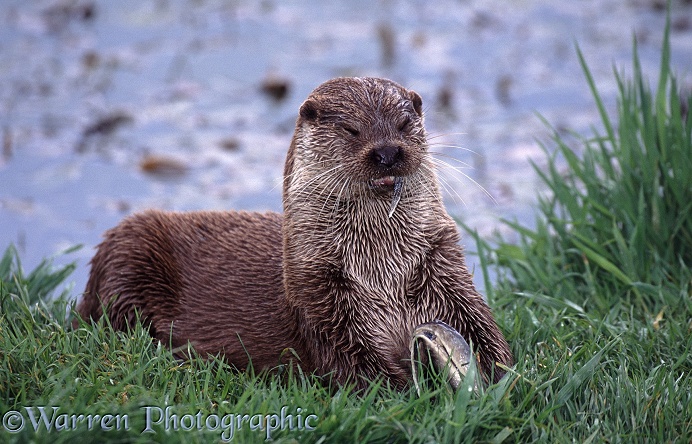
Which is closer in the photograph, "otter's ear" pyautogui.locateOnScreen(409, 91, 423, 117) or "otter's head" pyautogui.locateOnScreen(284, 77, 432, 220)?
"otter's head" pyautogui.locateOnScreen(284, 77, 432, 220)

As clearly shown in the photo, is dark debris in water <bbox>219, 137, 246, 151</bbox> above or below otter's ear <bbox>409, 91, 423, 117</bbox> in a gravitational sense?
below

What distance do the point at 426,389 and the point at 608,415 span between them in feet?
2.20

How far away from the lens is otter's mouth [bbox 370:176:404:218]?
3.53 metres

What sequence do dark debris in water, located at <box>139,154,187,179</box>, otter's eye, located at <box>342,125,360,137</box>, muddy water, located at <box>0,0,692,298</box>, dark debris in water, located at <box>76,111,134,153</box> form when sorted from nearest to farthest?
otter's eye, located at <box>342,125,360,137</box> < muddy water, located at <box>0,0,692,298</box> < dark debris in water, located at <box>139,154,187,179</box> < dark debris in water, located at <box>76,111,134,153</box>

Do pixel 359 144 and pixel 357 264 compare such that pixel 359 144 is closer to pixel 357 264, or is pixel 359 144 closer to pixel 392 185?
pixel 392 185

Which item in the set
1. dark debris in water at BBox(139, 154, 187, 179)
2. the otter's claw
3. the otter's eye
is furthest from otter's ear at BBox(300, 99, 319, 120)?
dark debris in water at BBox(139, 154, 187, 179)

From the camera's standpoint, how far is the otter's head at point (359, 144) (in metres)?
3.51

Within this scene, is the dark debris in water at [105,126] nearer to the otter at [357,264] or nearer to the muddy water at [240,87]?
the muddy water at [240,87]

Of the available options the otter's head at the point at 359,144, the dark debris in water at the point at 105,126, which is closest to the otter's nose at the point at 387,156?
the otter's head at the point at 359,144

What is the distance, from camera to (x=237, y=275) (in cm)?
414

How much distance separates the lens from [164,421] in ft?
9.49

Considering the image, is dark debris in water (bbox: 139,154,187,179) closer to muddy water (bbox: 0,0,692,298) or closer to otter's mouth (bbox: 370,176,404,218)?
muddy water (bbox: 0,0,692,298)

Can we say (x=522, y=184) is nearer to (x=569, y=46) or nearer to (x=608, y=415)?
(x=569, y=46)

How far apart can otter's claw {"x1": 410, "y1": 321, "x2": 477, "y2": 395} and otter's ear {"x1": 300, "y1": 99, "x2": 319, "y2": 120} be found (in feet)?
3.18
